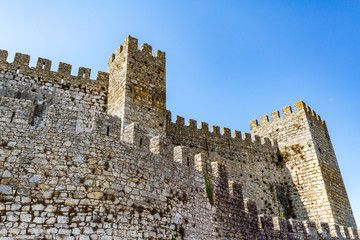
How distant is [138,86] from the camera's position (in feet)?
41.1

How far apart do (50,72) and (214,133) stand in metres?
9.76

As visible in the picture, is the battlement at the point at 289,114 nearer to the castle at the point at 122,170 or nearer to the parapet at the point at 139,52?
the castle at the point at 122,170

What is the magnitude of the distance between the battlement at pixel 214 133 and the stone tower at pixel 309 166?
1.35m

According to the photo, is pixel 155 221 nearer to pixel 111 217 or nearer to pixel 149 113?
pixel 111 217

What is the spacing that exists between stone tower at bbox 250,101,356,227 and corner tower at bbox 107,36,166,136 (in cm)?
1122

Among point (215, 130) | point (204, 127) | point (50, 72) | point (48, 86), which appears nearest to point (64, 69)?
point (50, 72)

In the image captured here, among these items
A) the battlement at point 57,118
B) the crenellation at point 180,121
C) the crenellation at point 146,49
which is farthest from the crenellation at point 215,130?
the battlement at point 57,118

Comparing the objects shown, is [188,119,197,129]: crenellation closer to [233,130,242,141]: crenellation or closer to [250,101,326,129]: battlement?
[233,130,242,141]: crenellation

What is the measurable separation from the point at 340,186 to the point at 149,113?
14530 mm

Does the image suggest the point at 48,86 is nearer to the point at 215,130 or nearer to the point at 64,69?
the point at 64,69

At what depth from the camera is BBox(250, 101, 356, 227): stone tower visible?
18.4 meters

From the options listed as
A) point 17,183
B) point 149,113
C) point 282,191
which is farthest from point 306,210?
point 17,183

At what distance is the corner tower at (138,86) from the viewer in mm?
11859

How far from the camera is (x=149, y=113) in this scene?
1225cm
